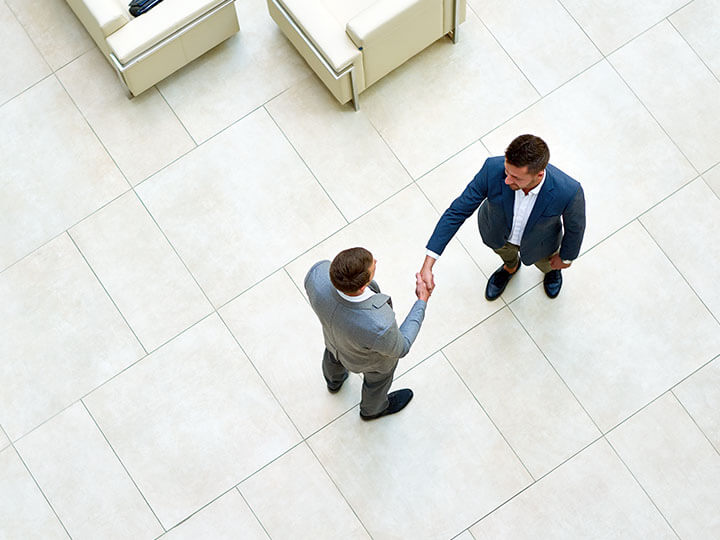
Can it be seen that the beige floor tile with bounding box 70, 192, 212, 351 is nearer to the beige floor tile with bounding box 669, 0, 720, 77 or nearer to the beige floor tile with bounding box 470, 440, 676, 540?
the beige floor tile with bounding box 470, 440, 676, 540

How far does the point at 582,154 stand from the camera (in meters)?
5.80

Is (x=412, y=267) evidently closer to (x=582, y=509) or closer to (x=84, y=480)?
(x=582, y=509)

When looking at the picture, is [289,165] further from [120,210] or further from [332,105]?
[120,210]

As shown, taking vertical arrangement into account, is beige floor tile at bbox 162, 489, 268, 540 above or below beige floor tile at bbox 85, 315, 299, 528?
below

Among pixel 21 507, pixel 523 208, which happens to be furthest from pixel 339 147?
pixel 21 507

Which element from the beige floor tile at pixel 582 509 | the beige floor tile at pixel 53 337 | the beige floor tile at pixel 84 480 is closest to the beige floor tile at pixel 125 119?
the beige floor tile at pixel 53 337

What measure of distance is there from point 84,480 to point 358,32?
300cm

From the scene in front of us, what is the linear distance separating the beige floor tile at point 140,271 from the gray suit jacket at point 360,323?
152cm

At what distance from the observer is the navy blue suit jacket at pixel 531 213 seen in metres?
4.38

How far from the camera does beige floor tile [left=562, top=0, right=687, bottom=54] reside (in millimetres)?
6039

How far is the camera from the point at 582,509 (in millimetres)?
5199

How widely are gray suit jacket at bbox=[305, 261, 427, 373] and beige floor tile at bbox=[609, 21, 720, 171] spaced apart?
2448mm

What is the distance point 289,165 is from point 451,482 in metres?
2.15

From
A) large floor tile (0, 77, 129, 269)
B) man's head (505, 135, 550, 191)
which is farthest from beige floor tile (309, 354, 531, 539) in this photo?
large floor tile (0, 77, 129, 269)
